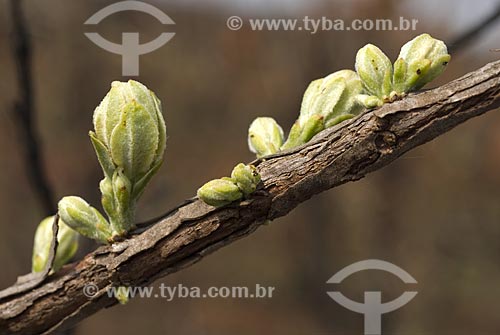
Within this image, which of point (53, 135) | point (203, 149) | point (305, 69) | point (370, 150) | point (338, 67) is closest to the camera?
point (370, 150)

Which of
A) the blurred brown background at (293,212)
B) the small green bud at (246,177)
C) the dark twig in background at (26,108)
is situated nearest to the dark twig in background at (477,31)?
the small green bud at (246,177)

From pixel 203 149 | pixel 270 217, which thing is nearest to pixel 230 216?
pixel 270 217

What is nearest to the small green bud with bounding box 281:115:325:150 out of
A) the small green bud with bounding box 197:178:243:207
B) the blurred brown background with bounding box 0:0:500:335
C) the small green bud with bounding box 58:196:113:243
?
the small green bud with bounding box 197:178:243:207

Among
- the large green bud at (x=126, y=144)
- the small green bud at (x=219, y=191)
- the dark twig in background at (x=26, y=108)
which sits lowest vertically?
the small green bud at (x=219, y=191)

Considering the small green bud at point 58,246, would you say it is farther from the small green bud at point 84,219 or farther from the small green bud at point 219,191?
the small green bud at point 219,191

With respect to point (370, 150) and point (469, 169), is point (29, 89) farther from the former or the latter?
point (469, 169)

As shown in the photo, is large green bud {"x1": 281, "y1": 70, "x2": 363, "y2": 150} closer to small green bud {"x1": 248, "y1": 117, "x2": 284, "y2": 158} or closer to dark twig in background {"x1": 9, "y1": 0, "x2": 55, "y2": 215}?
small green bud {"x1": 248, "y1": 117, "x2": 284, "y2": 158}

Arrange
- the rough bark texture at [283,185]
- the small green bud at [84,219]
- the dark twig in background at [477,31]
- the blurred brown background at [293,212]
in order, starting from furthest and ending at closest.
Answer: the blurred brown background at [293,212] < the dark twig in background at [477,31] < the small green bud at [84,219] < the rough bark texture at [283,185]
